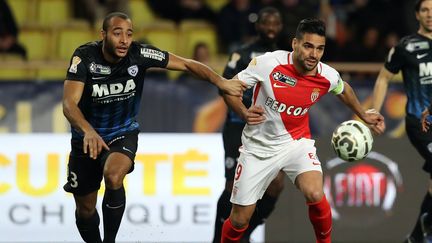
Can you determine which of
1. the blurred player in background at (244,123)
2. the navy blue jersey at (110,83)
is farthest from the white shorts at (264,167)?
the blurred player in background at (244,123)

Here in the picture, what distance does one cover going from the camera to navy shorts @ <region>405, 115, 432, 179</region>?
34.4 ft

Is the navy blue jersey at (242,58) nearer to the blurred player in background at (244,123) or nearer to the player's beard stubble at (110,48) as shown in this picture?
the blurred player in background at (244,123)

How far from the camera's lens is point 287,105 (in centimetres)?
917

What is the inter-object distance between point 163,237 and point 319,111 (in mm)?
2476

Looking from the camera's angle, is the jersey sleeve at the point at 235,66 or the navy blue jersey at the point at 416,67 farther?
the jersey sleeve at the point at 235,66

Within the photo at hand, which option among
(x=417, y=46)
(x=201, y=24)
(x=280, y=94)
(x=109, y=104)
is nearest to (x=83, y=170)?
(x=109, y=104)

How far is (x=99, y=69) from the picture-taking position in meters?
9.23

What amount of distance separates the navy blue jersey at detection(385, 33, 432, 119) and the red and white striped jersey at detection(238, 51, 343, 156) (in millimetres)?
1491

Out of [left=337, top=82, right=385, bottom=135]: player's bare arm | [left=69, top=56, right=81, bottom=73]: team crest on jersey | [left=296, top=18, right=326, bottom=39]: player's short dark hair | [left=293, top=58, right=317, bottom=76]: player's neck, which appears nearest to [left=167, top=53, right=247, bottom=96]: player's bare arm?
[left=293, top=58, right=317, bottom=76]: player's neck

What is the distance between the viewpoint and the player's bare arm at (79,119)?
28.5 feet

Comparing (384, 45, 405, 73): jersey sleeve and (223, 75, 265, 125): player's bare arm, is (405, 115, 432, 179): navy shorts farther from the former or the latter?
(223, 75, 265, 125): player's bare arm

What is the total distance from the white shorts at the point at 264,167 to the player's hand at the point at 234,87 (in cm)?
55

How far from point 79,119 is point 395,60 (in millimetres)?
3483

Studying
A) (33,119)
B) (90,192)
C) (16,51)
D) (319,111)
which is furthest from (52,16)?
(90,192)
